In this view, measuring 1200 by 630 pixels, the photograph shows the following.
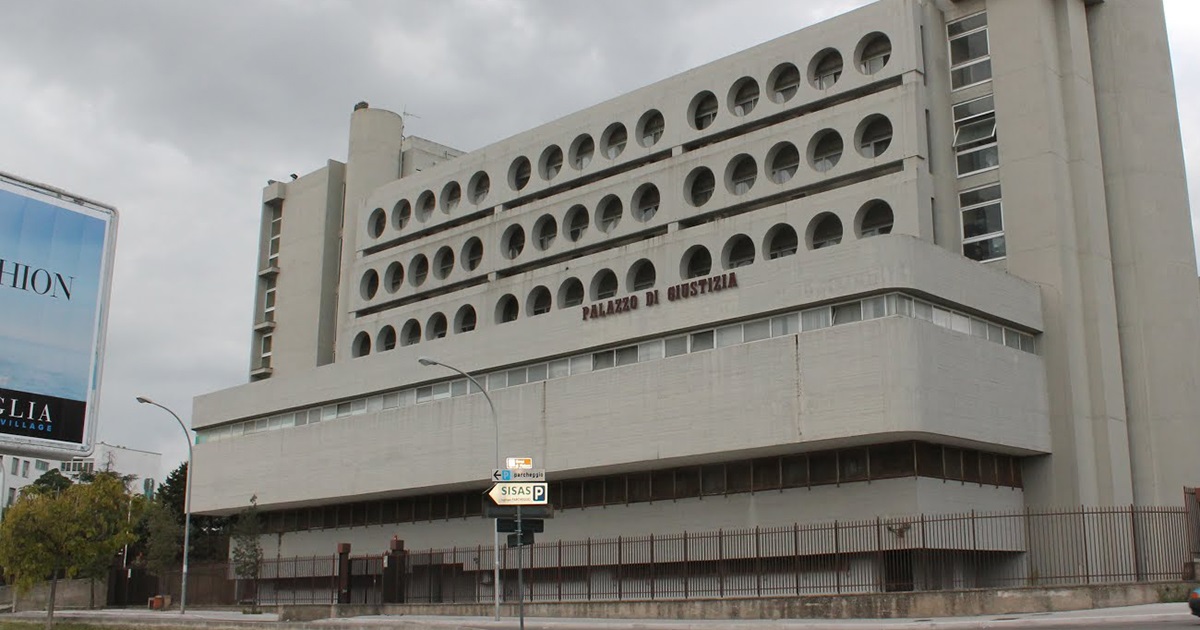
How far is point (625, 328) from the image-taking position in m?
44.8

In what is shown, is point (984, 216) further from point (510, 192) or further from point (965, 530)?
point (510, 192)

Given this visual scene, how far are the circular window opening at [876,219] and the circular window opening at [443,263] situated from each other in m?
22.6

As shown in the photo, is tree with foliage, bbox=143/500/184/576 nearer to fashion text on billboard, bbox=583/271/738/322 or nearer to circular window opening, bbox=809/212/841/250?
fashion text on billboard, bbox=583/271/738/322

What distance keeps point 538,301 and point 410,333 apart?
801cm

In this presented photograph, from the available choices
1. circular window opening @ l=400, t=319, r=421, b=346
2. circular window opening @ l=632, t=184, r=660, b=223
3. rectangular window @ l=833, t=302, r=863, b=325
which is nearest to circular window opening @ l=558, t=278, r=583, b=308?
circular window opening @ l=632, t=184, r=660, b=223

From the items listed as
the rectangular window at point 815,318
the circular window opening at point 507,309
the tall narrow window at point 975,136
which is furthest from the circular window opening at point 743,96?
the circular window opening at point 507,309

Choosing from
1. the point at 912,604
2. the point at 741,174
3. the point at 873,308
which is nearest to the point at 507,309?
the point at 741,174

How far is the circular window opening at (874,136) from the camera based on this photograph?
46406 millimetres

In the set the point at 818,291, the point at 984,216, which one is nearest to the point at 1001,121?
the point at 984,216

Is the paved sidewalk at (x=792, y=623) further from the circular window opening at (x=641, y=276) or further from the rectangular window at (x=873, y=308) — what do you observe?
the circular window opening at (x=641, y=276)

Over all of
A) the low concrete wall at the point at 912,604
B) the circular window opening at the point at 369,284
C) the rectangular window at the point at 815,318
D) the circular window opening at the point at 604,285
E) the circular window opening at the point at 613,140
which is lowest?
the low concrete wall at the point at 912,604

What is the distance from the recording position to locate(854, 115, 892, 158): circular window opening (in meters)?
46.4

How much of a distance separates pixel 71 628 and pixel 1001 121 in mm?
36294

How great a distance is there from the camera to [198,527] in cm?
8119
